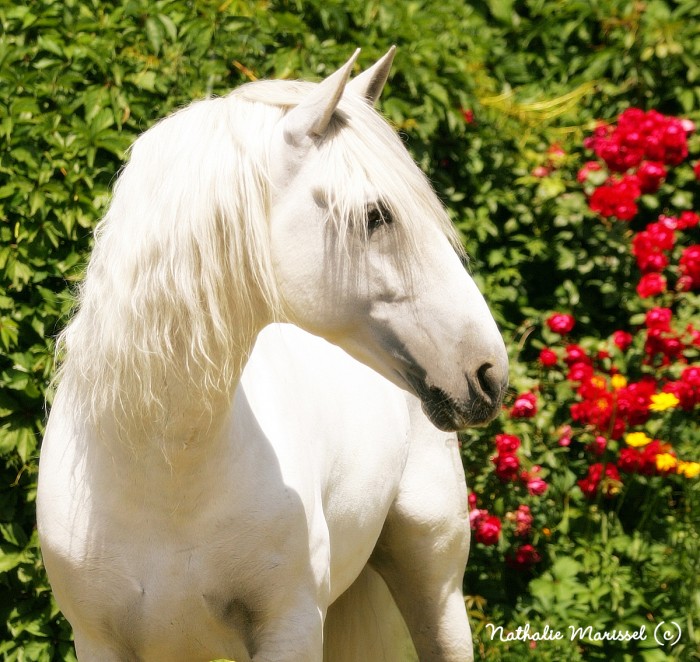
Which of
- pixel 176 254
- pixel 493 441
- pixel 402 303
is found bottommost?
pixel 493 441

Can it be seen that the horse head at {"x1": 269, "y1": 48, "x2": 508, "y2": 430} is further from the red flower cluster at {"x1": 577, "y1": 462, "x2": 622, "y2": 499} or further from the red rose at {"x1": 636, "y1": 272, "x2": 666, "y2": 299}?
the red rose at {"x1": 636, "y1": 272, "x2": 666, "y2": 299}

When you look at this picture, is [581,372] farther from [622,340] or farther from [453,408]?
[453,408]

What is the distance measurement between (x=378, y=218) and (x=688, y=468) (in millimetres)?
2216

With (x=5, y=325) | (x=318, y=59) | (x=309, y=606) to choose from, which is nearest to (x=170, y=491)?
(x=309, y=606)

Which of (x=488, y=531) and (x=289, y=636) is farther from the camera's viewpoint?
(x=488, y=531)

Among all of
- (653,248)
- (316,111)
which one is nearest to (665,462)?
(653,248)

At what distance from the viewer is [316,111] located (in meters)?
1.62

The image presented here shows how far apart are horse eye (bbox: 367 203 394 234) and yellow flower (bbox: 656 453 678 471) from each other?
217 cm

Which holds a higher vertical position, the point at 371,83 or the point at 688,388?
the point at 371,83

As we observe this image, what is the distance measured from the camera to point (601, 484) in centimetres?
366

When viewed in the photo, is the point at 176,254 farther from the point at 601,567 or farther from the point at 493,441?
the point at 601,567

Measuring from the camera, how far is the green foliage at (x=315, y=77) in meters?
2.94

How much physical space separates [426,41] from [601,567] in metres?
1.90

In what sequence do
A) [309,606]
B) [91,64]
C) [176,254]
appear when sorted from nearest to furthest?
[176,254], [309,606], [91,64]
